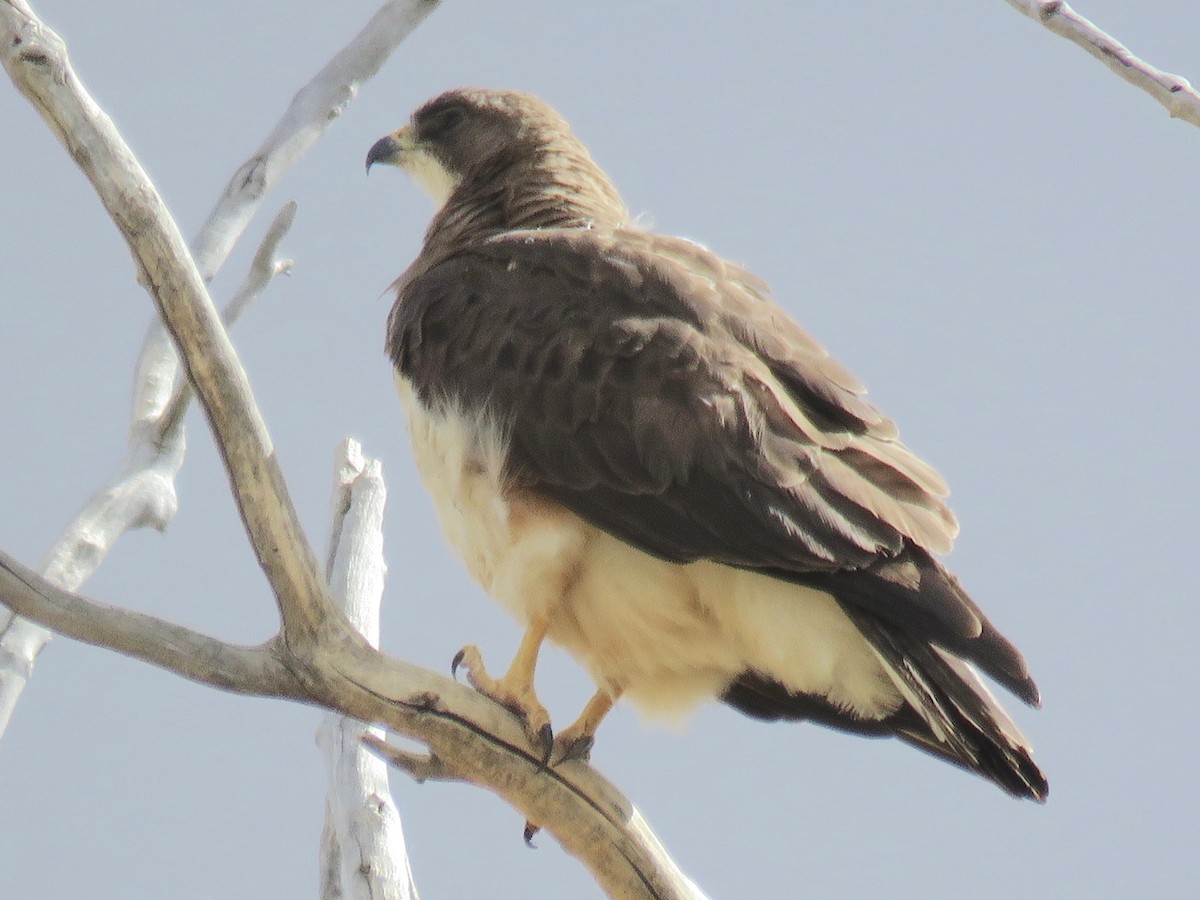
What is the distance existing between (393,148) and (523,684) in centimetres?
251

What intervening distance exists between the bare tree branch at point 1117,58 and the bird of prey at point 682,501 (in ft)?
3.95

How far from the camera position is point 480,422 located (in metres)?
4.35

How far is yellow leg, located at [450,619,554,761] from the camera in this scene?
3.94m

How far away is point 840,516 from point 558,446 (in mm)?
780

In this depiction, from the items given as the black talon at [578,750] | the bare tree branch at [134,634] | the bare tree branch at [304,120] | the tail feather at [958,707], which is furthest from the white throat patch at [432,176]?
the bare tree branch at [134,634]

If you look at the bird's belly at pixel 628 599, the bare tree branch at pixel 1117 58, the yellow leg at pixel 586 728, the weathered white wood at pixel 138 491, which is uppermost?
the bare tree branch at pixel 1117 58

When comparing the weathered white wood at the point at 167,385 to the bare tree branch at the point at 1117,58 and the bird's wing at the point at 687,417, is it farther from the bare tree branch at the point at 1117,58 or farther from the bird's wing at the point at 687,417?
the bare tree branch at the point at 1117,58

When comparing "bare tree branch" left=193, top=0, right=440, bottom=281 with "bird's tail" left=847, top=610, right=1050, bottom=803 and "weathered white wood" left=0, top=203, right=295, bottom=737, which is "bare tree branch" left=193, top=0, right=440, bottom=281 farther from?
"bird's tail" left=847, top=610, right=1050, bottom=803

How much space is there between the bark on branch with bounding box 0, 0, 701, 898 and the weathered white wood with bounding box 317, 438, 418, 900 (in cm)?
50

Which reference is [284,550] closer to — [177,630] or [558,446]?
[177,630]

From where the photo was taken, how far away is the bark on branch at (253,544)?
10.4 ft

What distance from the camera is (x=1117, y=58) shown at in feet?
10.9

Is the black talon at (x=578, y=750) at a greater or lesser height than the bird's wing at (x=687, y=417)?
lesser

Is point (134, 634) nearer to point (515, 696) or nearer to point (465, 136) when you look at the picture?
point (515, 696)
